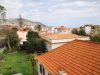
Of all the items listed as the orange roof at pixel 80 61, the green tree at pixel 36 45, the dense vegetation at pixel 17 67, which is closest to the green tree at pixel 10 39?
the green tree at pixel 36 45

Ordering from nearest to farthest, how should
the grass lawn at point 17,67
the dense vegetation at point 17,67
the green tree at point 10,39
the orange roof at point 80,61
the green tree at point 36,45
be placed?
1. the orange roof at point 80,61
2. the dense vegetation at point 17,67
3. the grass lawn at point 17,67
4. the green tree at point 36,45
5. the green tree at point 10,39

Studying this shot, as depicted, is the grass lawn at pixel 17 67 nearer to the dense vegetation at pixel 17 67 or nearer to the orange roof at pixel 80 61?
the dense vegetation at pixel 17 67

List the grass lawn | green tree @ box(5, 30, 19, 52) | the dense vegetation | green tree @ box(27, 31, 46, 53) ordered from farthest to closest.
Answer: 1. green tree @ box(5, 30, 19, 52)
2. green tree @ box(27, 31, 46, 53)
3. the grass lawn
4. the dense vegetation

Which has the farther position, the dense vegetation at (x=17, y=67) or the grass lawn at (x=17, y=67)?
the grass lawn at (x=17, y=67)

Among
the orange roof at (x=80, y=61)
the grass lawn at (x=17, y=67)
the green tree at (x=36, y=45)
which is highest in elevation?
the orange roof at (x=80, y=61)

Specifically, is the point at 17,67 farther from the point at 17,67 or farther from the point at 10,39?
the point at 10,39

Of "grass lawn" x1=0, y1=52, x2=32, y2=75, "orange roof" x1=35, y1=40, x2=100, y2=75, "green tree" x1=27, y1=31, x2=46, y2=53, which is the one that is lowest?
"grass lawn" x1=0, y1=52, x2=32, y2=75

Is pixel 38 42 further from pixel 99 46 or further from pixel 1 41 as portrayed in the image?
pixel 99 46

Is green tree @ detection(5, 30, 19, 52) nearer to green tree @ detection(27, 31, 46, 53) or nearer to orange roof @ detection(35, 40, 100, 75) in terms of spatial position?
green tree @ detection(27, 31, 46, 53)

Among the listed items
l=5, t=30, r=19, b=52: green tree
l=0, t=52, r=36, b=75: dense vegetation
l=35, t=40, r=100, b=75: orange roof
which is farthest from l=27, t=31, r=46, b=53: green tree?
l=35, t=40, r=100, b=75: orange roof

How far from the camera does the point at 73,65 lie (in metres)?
17.1

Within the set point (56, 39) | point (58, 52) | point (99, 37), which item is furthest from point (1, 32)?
point (58, 52)

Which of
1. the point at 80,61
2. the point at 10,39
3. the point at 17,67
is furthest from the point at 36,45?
the point at 80,61

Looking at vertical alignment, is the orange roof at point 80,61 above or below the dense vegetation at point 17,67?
above
